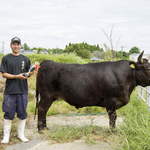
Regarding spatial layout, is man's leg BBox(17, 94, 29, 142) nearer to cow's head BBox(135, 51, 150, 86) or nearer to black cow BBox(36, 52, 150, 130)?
black cow BBox(36, 52, 150, 130)

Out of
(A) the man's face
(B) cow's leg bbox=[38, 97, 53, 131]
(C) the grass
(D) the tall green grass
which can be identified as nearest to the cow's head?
(D) the tall green grass

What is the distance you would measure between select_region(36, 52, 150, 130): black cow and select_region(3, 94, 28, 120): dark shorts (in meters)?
0.64

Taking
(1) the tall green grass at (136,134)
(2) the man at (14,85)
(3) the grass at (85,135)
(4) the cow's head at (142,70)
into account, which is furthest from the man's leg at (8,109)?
(4) the cow's head at (142,70)

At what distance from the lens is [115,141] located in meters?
4.12

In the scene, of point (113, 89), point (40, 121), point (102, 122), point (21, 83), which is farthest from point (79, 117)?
point (21, 83)

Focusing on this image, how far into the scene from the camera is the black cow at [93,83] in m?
4.81

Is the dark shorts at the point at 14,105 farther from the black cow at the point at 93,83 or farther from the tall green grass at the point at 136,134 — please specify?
the tall green grass at the point at 136,134

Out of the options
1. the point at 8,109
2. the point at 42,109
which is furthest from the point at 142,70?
the point at 8,109

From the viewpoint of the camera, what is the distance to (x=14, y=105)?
14.7ft

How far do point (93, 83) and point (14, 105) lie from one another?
142cm

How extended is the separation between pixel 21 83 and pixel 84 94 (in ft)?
3.78

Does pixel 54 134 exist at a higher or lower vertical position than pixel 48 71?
lower

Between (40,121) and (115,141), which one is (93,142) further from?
(40,121)

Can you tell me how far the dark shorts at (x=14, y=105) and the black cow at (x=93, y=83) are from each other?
25.3 inches
